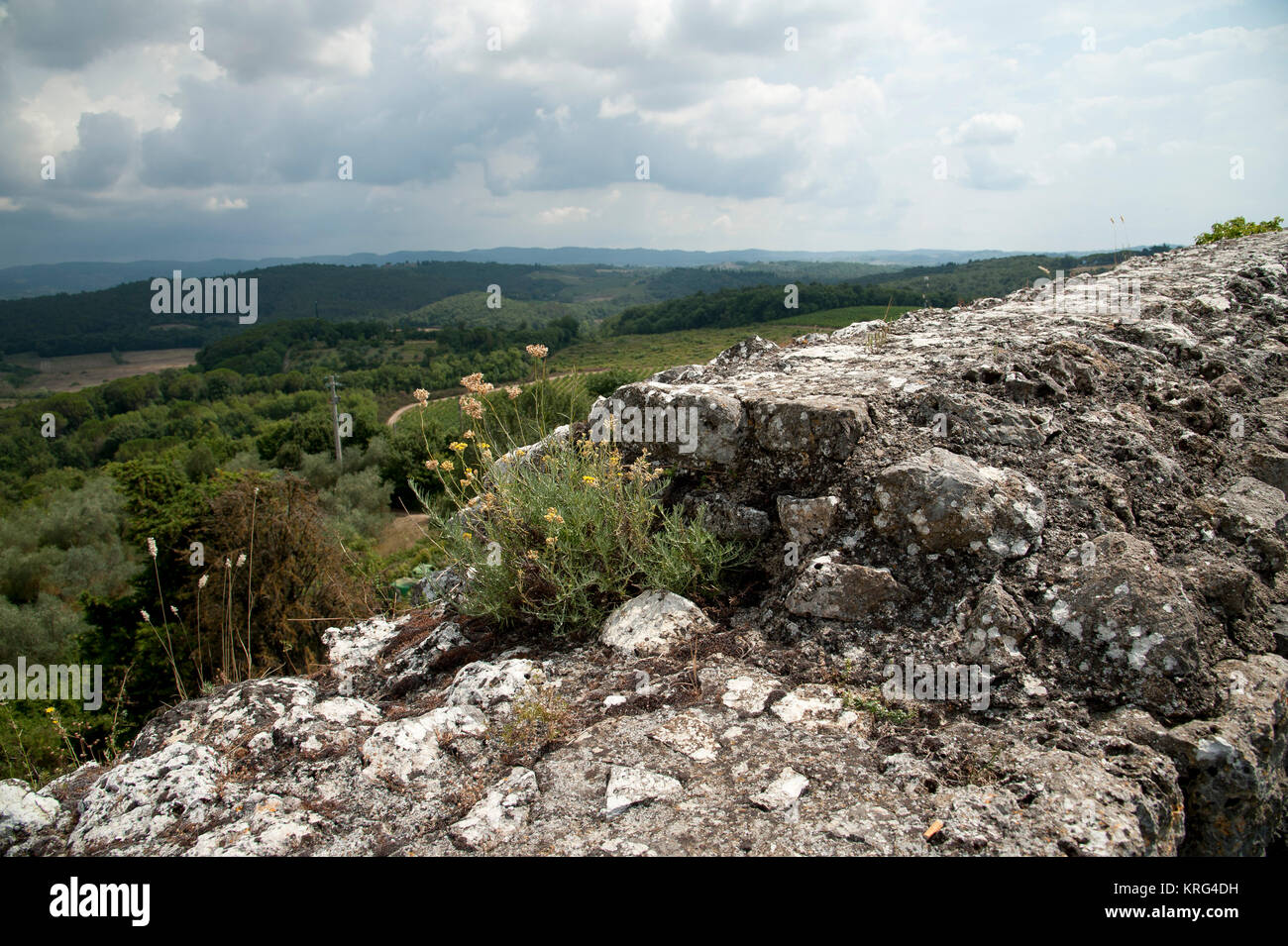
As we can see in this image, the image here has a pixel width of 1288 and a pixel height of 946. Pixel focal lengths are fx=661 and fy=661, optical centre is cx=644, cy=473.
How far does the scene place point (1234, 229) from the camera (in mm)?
8898

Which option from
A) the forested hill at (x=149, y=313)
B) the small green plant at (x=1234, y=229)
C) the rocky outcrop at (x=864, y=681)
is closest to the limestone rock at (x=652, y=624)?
the rocky outcrop at (x=864, y=681)

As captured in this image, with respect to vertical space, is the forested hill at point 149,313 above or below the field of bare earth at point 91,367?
above

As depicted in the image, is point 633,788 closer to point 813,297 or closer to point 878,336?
point 878,336

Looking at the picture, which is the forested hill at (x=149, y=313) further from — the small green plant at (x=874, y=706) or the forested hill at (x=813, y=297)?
the small green plant at (x=874, y=706)

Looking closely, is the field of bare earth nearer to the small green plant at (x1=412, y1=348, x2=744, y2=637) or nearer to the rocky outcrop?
the small green plant at (x1=412, y1=348, x2=744, y2=637)

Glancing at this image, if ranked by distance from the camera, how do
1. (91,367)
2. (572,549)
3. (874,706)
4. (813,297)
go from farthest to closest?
1. (91,367)
2. (813,297)
3. (572,549)
4. (874,706)

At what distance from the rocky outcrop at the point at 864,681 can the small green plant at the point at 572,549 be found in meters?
0.16

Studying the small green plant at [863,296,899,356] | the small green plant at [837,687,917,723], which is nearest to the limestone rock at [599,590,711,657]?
the small green plant at [837,687,917,723]

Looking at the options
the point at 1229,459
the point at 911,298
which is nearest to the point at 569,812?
the point at 1229,459

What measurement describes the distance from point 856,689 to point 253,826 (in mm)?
2115

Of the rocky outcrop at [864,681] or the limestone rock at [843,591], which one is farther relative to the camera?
the limestone rock at [843,591]

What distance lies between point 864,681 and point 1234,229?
10.3 m

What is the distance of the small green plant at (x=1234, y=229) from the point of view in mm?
8438

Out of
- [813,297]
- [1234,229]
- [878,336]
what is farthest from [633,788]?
[813,297]
